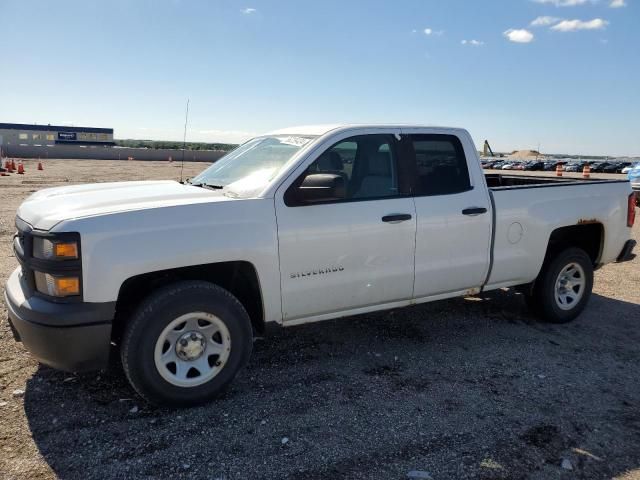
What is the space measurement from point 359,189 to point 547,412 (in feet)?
6.81

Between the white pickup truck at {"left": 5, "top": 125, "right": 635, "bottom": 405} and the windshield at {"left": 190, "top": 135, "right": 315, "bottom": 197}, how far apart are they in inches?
0.7

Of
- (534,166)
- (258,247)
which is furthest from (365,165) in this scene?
(534,166)

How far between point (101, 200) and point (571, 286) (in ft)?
15.0

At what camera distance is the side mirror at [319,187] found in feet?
12.1

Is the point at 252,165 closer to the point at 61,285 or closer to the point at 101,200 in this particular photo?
the point at 101,200

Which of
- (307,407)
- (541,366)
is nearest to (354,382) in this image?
(307,407)

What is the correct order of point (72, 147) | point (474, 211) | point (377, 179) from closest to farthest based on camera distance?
point (377, 179), point (474, 211), point (72, 147)

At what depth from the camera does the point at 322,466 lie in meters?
2.94

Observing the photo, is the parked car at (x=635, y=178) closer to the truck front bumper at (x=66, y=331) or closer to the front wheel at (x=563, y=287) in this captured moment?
the front wheel at (x=563, y=287)

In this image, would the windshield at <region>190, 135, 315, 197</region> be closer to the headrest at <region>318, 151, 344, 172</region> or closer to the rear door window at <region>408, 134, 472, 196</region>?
the headrest at <region>318, 151, 344, 172</region>

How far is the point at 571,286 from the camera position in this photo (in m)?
5.47

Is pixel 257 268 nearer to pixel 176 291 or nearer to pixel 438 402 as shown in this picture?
pixel 176 291

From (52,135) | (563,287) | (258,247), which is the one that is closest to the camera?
(258,247)

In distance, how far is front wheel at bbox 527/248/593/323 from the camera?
5250mm
